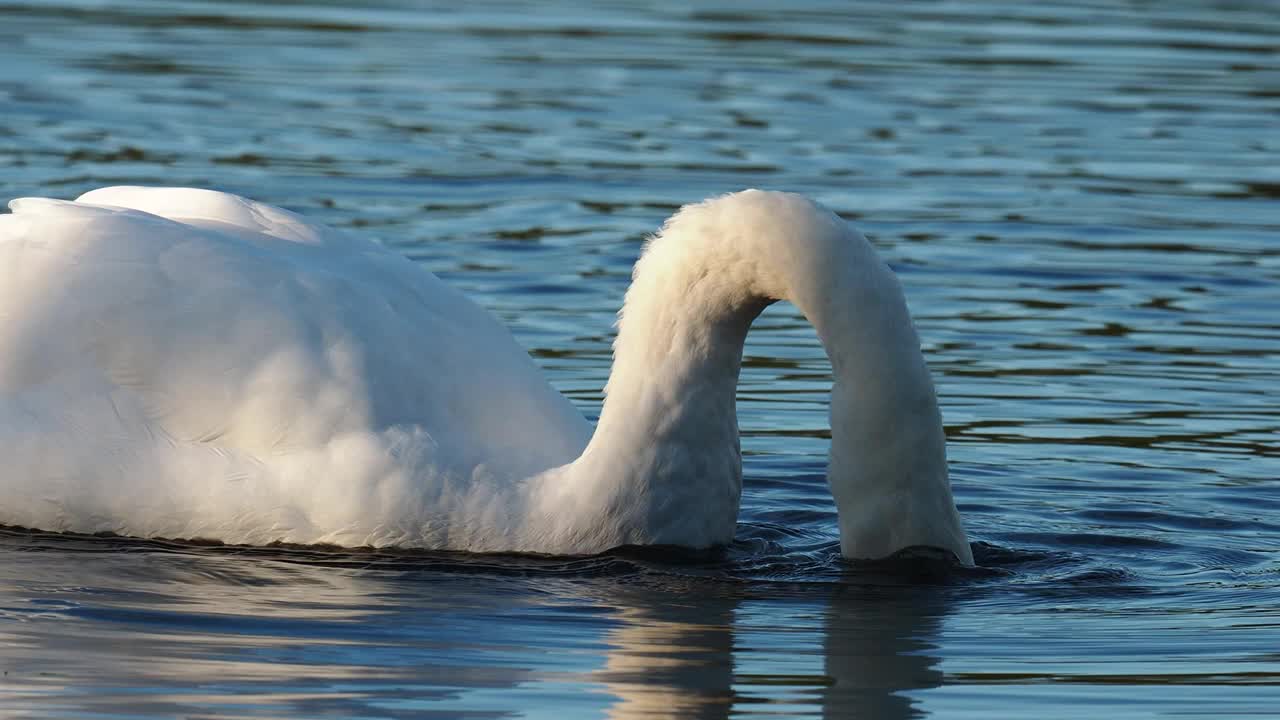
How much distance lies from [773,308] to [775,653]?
6.39 meters

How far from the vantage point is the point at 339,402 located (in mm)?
7699

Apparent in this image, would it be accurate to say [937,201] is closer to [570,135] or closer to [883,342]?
[570,135]

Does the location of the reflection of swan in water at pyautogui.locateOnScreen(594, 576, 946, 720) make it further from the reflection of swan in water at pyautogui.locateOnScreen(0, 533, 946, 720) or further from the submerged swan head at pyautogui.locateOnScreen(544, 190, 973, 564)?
the submerged swan head at pyautogui.locateOnScreen(544, 190, 973, 564)

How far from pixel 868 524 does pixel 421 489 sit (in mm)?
1359

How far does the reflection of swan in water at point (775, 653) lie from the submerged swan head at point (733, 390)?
190 millimetres

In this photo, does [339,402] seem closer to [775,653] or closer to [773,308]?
[775,653]

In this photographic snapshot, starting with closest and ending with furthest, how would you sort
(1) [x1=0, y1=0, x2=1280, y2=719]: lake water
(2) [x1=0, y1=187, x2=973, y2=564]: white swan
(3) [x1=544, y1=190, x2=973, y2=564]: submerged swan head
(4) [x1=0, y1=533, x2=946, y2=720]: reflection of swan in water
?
(4) [x1=0, y1=533, x2=946, y2=720]: reflection of swan in water < (1) [x1=0, y1=0, x2=1280, y2=719]: lake water < (3) [x1=544, y1=190, x2=973, y2=564]: submerged swan head < (2) [x1=0, y1=187, x2=973, y2=564]: white swan

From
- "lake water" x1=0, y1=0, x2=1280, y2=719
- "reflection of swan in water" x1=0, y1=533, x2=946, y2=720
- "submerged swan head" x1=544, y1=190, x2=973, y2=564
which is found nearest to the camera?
"reflection of swan in water" x1=0, y1=533, x2=946, y2=720

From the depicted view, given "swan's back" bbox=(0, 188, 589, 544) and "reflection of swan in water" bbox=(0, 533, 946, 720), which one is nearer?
"reflection of swan in water" bbox=(0, 533, 946, 720)

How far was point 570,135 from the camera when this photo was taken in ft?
55.8

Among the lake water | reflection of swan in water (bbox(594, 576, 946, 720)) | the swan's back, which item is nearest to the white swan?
the swan's back

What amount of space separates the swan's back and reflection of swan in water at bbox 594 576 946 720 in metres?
0.86

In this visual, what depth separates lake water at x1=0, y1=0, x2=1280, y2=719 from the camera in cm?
644

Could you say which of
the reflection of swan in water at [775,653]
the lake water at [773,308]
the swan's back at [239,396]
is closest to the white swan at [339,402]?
the swan's back at [239,396]
